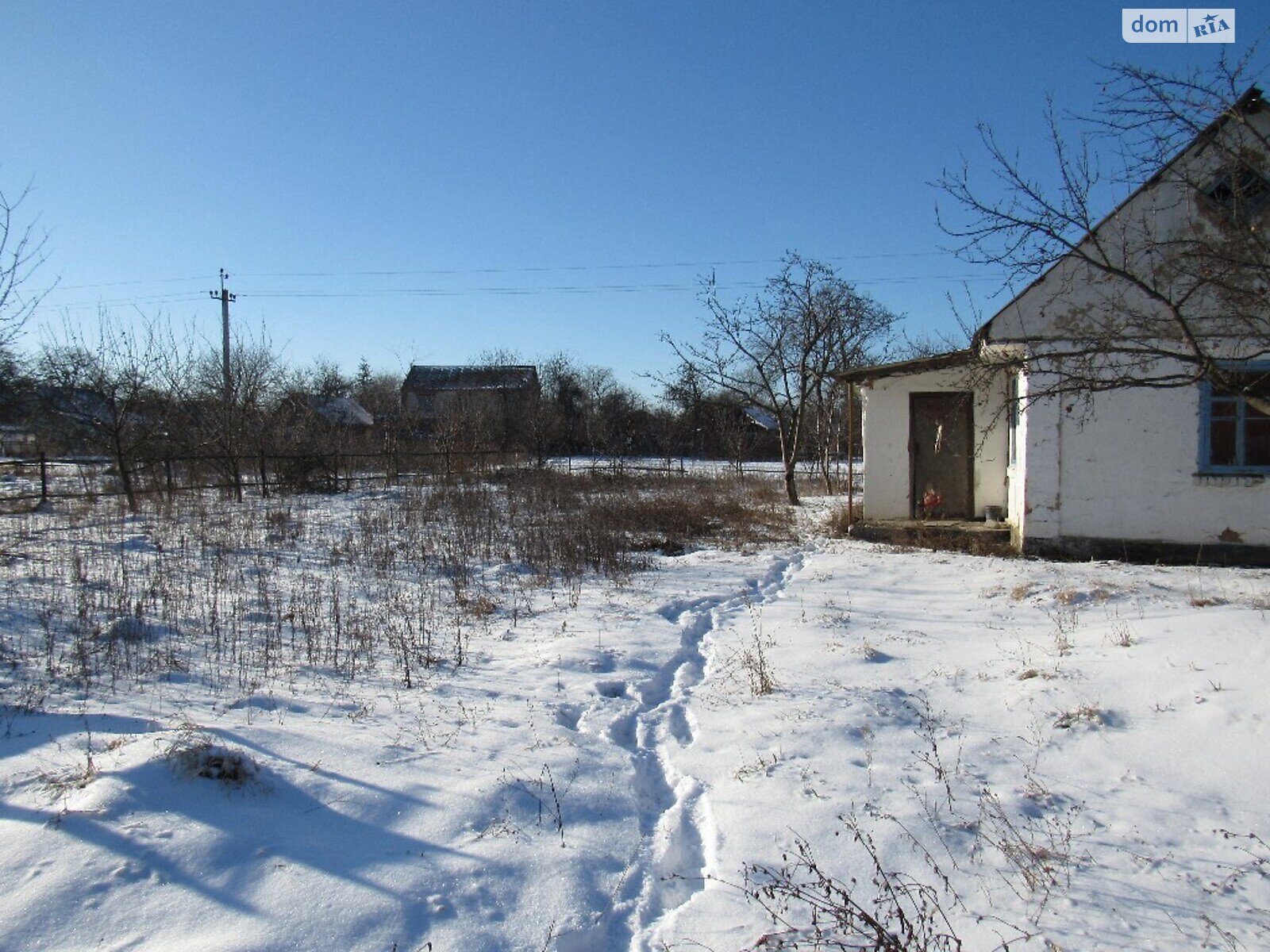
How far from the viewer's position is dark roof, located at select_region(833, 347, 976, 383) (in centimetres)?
1176

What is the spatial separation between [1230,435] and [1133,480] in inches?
49.2

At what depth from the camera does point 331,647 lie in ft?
21.7

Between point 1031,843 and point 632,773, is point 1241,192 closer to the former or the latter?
point 1031,843

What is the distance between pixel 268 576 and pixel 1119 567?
10593mm

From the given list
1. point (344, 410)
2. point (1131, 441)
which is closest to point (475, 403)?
point (344, 410)

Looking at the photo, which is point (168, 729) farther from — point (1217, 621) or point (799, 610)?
point (1217, 621)

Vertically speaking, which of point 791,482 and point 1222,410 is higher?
point 1222,410

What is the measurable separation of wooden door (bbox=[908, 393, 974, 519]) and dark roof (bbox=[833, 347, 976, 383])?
767 millimetres

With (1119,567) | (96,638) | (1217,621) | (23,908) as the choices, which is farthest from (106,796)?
(1119,567)

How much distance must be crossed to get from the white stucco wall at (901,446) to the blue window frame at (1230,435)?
3099 millimetres

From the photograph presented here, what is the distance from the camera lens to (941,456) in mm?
13148

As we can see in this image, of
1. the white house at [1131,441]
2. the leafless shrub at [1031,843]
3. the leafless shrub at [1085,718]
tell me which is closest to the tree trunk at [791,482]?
the white house at [1131,441]

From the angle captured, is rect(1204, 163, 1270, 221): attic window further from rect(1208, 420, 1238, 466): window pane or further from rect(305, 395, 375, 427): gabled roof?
rect(305, 395, 375, 427): gabled roof

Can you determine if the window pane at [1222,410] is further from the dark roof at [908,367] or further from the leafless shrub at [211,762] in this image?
the leafless shrub at [211,762]
